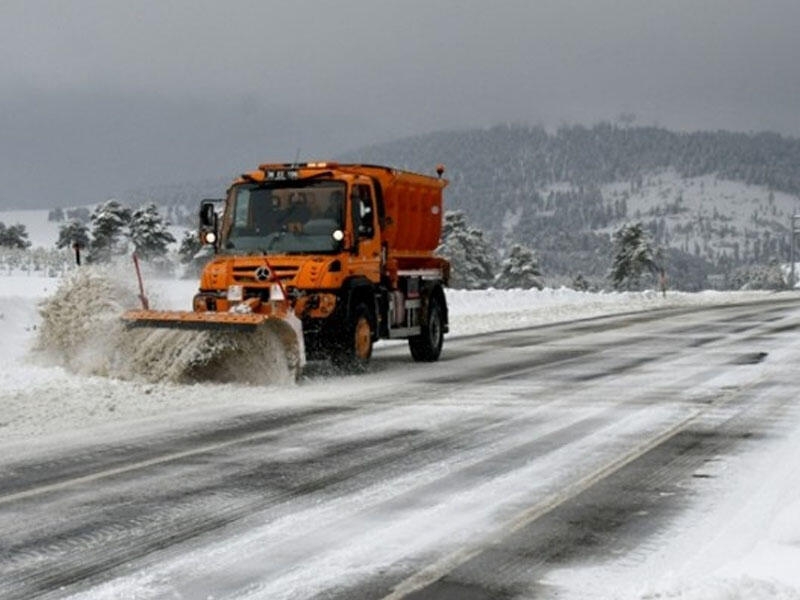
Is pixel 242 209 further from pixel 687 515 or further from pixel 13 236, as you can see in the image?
pixel 13 236

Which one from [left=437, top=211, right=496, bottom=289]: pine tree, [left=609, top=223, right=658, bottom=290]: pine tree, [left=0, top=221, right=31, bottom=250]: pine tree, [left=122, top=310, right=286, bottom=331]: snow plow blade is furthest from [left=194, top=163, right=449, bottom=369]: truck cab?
[left=0, top=221, right=31, bottom=250]: pine tree

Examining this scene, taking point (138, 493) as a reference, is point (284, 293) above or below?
above

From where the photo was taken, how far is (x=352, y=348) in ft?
45.7

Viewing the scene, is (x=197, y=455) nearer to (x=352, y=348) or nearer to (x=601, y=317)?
(x=352, y=348)

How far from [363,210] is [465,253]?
61643 millimetres

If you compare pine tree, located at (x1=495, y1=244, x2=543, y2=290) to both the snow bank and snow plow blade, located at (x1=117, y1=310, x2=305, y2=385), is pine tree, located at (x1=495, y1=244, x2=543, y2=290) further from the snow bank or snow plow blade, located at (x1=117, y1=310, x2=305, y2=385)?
snow plow blade, located at (x1=117, y1=310, x2=305, y2=385)

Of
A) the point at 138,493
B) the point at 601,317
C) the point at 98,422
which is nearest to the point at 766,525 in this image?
the point at 138,493

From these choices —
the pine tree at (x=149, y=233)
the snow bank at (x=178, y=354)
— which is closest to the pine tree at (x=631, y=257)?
the pine tree at (x=149, y=233)

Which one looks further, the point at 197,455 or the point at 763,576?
the point at 197,455

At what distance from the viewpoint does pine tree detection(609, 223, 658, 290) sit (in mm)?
86250

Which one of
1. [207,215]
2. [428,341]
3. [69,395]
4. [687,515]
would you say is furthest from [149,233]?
[687,515]

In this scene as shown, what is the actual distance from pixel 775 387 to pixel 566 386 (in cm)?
240

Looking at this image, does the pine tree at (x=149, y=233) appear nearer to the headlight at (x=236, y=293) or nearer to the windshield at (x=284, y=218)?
the windshield at (x=284, y=218)

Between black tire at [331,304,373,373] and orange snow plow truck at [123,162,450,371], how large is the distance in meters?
0.01
